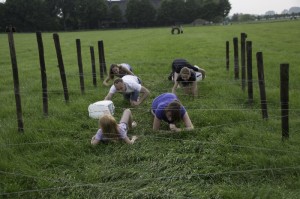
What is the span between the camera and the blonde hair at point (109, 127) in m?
5.34

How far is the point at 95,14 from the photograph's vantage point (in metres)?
77.0

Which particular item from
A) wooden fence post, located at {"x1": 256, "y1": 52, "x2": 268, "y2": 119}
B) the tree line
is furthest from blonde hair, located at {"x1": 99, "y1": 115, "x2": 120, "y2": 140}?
the tree line

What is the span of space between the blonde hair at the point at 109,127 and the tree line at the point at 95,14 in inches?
2683

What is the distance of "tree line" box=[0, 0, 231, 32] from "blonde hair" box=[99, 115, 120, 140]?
68157 mm

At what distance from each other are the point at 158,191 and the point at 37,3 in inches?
2929

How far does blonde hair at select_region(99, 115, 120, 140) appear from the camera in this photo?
5.34 metres

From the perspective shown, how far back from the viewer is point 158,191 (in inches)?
164

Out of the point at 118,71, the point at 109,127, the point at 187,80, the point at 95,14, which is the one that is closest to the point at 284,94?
the point at 109,127

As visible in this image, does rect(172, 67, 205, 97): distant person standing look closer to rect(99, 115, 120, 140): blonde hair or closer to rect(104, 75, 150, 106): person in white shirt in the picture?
rect(104, 75, 150, 106): person in white shirt

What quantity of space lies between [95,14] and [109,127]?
246ft

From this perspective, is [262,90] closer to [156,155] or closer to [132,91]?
[156,155]

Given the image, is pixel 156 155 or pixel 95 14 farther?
pixel 95 14

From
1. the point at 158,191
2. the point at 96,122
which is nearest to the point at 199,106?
the point at 96,122

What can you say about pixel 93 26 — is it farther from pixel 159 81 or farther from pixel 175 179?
pixel 175 179
